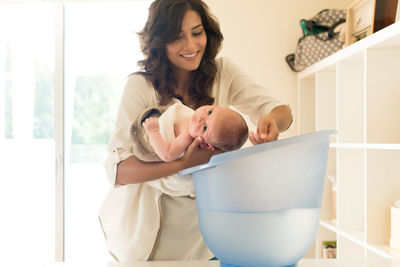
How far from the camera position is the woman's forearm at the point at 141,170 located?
2.01ft

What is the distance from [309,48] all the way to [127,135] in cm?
140

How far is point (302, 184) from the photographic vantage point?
0.46m

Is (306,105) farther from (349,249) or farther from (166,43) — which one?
(166,43)

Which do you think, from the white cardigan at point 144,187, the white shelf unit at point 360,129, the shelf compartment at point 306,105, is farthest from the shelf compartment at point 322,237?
the white cardigan at point 144,187

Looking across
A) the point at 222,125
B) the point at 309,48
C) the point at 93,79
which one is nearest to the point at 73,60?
the point at 93,79

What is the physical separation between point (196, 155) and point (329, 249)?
149 centimetres

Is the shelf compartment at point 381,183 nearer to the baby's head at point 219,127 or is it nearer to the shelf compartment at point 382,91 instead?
the shelf compartment at point 382,91

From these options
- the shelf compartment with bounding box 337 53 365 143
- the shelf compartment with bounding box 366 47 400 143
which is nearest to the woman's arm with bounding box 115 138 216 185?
the shelf compartment with bounding box 366 47 400 143

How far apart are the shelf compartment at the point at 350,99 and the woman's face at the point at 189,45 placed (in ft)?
3.64

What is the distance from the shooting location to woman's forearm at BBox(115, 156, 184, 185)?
611mm

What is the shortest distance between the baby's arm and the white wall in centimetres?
135

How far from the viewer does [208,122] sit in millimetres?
548

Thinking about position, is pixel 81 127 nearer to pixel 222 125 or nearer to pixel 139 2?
pixel 139 2

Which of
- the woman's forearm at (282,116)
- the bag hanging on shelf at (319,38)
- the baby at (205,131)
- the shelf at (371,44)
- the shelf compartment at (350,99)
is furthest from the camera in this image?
the bag hanging on shelf at (319,38)
